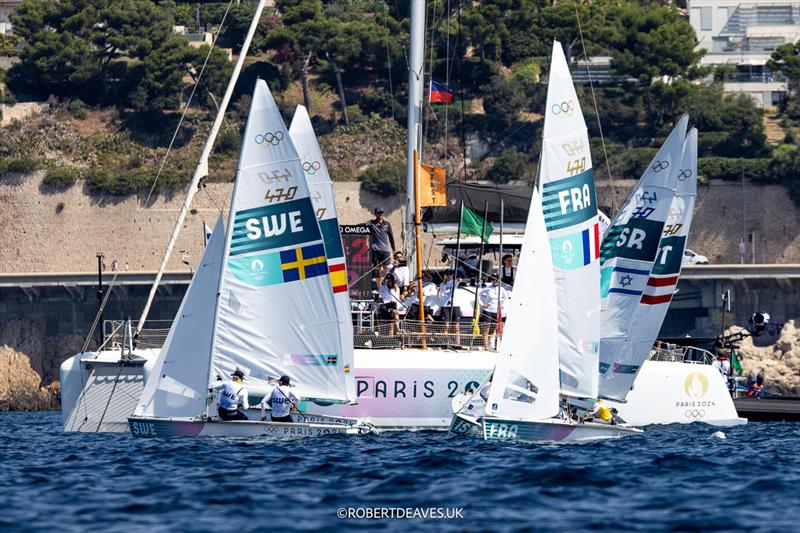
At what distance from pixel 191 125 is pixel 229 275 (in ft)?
193

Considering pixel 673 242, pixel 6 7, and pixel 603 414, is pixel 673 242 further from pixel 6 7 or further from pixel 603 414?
pixel 6 7

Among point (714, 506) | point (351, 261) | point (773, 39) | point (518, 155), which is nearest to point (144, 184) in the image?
point (518, 155)

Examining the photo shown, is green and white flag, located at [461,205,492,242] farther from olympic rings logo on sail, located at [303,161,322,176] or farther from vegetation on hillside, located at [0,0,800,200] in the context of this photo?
vegetation on hillside, located at [0,0,800,200]

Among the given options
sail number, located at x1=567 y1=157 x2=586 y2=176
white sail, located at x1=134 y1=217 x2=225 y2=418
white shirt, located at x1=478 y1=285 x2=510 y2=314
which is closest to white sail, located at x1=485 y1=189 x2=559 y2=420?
sail number, located at x1=567 y1=157 x2=586 y2=176

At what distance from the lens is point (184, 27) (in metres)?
93.2

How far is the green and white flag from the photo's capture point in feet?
105

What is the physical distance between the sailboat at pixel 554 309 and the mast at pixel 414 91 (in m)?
3.68

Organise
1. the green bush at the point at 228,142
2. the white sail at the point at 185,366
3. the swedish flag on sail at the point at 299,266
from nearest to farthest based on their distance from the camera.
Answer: the white sail at the point at 185,366 < the swedish flag on sail at the point at 299,266 < the green bush at the point at 228,142

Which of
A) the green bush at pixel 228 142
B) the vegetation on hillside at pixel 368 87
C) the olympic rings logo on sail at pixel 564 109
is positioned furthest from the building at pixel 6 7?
the olympic rings logo on sail at pixel 564 109

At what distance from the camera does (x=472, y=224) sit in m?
32.2

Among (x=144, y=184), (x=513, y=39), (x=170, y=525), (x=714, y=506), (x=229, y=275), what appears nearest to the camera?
(x=170, y=525)

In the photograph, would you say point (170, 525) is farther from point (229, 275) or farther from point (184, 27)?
point (184, 27)

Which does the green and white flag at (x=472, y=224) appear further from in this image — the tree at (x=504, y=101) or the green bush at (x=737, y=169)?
the tree at (x=504, y=101)

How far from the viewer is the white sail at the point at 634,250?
96.2ft
